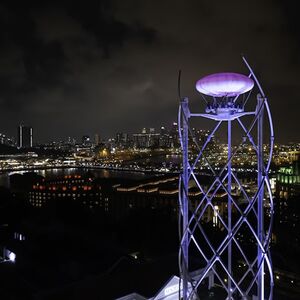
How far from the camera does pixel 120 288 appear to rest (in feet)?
10.4

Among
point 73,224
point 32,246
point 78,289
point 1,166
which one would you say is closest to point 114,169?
point 1,166

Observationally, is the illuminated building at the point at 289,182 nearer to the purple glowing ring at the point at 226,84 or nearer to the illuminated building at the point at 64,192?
the illuminated building at the point at 64,192

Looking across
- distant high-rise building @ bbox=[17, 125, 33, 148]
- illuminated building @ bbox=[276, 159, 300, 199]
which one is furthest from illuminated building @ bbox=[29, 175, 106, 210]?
distant high-rise building @ bbox=[17, 125, 33, 148]

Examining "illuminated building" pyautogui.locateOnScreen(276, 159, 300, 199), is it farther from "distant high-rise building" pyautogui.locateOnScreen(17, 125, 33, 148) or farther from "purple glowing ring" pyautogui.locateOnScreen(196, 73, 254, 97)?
"distant high-rise building" pyautogui.locateOnScreen(17, 125, 33, 148)

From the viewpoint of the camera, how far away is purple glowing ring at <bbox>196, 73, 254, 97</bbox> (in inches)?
64.9

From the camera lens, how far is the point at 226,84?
1.65 meters

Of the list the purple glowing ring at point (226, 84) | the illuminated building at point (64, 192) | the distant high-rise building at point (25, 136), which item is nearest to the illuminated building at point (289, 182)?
the illuminated building at point (64, 192)

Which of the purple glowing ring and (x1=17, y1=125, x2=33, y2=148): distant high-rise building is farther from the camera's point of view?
(x1=17, y1=125, x2=33, y2=148): distant high-rise building

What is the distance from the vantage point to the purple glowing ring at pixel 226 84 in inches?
64.9

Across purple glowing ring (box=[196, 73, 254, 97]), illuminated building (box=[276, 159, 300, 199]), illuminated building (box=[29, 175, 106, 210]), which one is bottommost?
illuminated building (box=[29, 175, 106, 210])

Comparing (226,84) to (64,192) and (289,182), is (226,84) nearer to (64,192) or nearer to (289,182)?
(289,182)

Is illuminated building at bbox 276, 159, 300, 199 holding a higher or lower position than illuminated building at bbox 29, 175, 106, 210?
higher

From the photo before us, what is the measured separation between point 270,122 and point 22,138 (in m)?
68.3

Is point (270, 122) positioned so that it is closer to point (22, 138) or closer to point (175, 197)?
point (175, 197)
